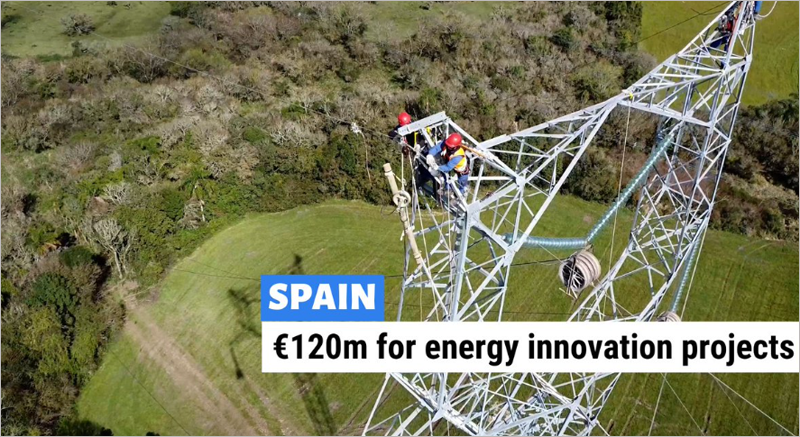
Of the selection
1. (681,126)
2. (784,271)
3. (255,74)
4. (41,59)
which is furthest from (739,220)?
(41,59)

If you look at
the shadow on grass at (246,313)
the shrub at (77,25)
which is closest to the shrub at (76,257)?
the shadow on grass at (246,313)

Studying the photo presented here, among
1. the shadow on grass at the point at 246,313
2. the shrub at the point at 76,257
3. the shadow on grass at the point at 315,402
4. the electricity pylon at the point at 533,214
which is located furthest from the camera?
the shrub at the point at 76,257

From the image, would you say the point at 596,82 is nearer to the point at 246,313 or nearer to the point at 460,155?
the point at 246,313

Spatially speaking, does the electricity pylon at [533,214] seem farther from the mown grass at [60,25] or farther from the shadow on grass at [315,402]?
the mown grass at [60,25]

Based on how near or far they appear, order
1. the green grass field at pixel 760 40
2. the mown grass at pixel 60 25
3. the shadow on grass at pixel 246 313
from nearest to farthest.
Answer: the shadow on grass at pixel 246 313, the green grass field at pixel 760 40, the mown grass at pixel 60 25

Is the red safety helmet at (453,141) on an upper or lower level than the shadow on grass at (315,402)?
Answer: upper

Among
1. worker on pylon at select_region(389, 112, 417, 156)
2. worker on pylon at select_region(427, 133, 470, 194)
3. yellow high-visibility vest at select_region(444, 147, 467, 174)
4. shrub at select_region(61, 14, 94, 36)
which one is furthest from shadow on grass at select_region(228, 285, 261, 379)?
shrub at select_region(61, 14, 94, 36)

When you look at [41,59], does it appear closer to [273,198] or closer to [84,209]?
[84,209]

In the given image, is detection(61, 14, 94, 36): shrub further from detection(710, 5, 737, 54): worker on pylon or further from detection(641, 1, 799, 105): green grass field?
detection(710, 5, 737, 54): worker on pylon
